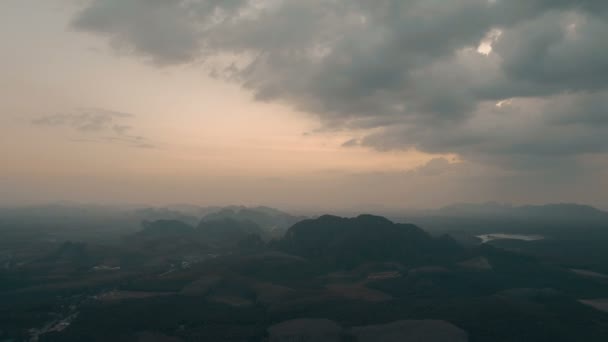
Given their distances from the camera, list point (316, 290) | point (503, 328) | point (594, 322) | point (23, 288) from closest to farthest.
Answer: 1. point (503, 328)
2. point (594, 322)
3. point (316, 290)
4. point (23, 288)

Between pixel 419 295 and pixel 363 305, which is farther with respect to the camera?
pixel 419 295

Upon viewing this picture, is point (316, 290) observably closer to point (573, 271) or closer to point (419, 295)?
point (419, 295)

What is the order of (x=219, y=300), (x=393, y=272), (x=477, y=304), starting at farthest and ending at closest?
(x=393, y=272)
(x=219, y=300)
(x=477, y=304)

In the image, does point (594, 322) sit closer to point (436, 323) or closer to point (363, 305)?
point (436, 323)

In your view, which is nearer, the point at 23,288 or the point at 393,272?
the point at 23,288

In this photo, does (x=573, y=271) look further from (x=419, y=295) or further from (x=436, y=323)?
(x=436, y=323)

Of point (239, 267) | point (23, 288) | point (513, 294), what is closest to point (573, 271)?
point (513, 294)

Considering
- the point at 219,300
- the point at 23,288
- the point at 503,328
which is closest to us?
the point at 503,328

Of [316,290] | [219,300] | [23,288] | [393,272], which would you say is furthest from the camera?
[393,272]

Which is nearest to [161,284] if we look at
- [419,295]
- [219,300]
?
[219,300]
